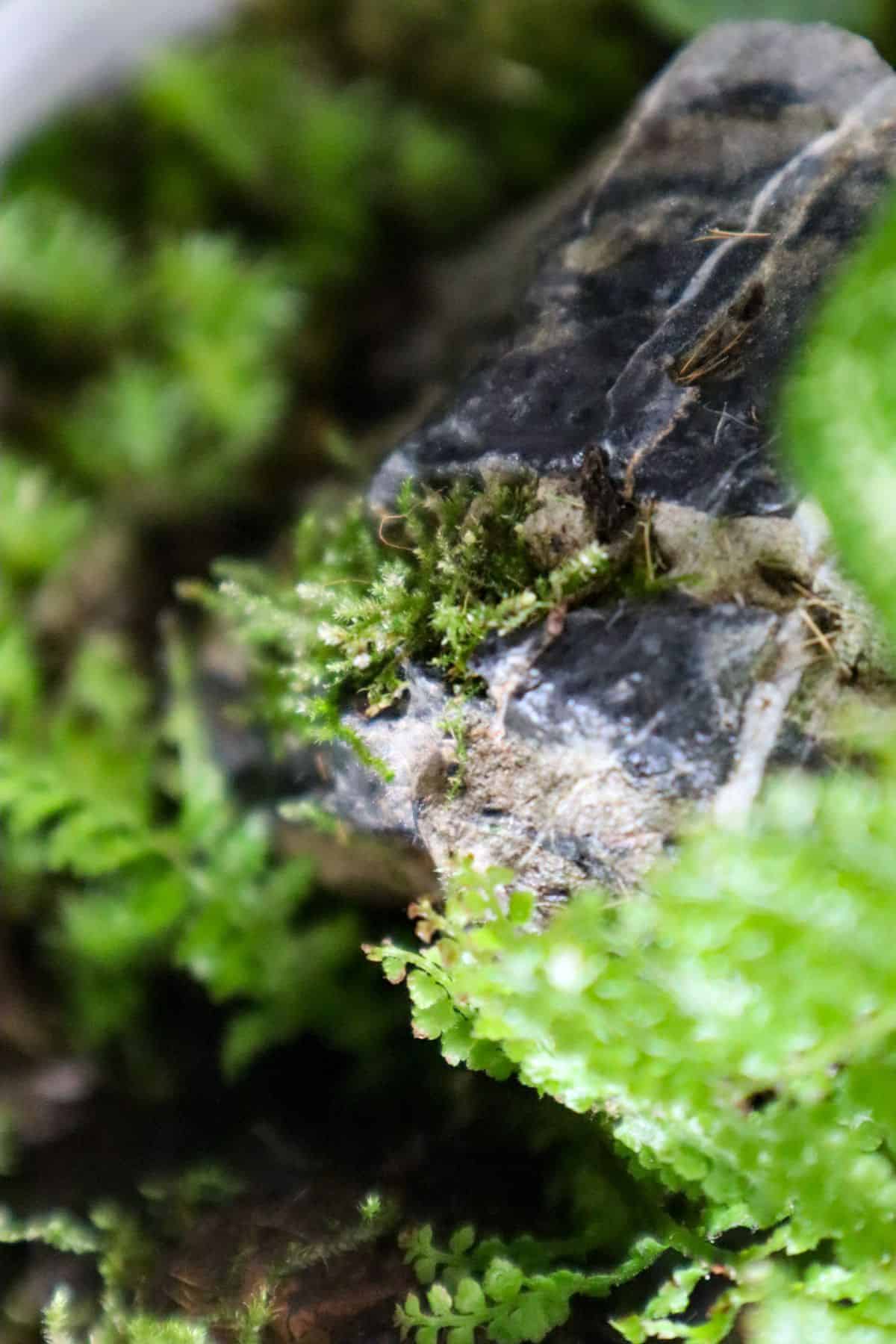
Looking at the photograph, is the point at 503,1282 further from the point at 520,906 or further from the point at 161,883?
the point at 161,883

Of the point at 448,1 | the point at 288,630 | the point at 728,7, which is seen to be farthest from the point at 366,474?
the point at 448,1

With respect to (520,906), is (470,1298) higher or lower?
lower

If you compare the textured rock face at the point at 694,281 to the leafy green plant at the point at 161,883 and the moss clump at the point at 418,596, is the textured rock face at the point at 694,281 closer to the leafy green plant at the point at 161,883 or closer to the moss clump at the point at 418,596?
the moss clump at the point at 418,596

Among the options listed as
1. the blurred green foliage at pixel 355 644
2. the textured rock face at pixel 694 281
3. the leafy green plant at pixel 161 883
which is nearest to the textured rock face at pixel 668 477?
the textured rock face at pixel 694 281

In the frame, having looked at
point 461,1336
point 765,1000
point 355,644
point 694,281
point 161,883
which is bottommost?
point 461,1336

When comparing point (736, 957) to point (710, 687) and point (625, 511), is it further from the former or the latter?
point (625, 511)

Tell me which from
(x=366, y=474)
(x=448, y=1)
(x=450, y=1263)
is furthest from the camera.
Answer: (x=448, y=1)

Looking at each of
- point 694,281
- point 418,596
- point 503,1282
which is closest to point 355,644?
point 418,596

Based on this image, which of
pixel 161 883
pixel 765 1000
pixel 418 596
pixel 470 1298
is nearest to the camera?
pixel 765 1000
